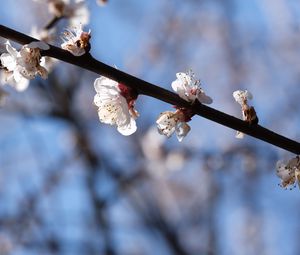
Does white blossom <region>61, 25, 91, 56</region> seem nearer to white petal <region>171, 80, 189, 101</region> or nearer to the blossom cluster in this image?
the blossom cluster

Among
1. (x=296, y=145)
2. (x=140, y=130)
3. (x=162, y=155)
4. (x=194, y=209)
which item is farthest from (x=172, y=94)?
(x=194, y=209)

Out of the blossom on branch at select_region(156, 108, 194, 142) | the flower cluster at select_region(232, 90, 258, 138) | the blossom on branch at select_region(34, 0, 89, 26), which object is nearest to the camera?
the flower cluster at select_region(232, 90, 258, 138)

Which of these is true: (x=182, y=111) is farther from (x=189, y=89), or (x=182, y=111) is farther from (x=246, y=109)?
(x=246, y=109)

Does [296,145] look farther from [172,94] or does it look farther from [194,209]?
[194,209]

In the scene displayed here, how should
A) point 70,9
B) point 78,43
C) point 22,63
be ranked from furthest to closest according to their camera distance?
point 70,9
point 22,63
point 78,43

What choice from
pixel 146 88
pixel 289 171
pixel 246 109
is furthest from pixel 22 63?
pixel 289 171

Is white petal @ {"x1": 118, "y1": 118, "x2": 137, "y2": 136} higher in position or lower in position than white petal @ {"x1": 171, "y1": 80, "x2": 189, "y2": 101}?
lower

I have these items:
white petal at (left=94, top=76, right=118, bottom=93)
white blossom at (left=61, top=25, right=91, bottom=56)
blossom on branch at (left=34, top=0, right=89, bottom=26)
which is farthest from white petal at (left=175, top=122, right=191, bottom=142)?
blossom on branch at (left=34, top=0, right=89, bottom=26)

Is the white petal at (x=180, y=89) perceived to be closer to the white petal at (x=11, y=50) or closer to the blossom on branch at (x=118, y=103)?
the blossom on branch at (x=118, y=103)
